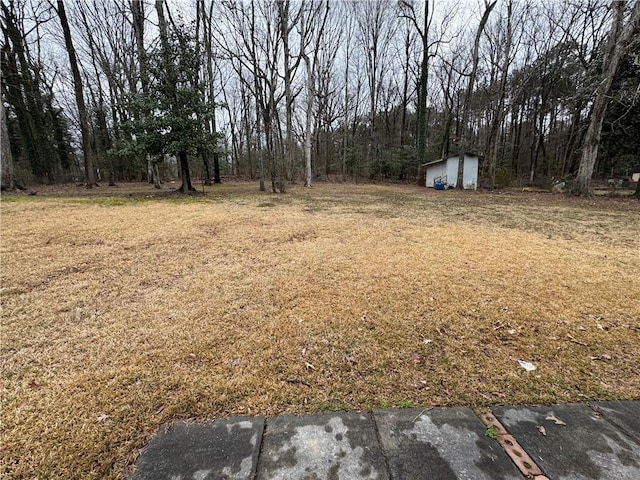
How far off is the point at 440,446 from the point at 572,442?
57 centimetres

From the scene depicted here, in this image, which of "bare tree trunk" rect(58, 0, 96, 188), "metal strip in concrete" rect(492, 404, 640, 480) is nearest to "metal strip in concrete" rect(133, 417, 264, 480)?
"metal strip in concrete" rect(492, 404, 640, 480)

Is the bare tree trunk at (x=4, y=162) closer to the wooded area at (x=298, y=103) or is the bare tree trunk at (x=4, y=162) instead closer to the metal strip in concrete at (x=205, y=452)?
the wooded area at (x=298, y=103)

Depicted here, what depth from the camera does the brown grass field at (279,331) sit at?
1.35m

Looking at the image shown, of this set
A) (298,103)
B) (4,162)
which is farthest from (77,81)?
(298,103)

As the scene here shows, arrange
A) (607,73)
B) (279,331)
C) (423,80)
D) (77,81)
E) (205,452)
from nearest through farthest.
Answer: (205,452) → (279,331) → (607,73) → (77,81) → (423,80)

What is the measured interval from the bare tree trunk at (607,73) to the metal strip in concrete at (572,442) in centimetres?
1167

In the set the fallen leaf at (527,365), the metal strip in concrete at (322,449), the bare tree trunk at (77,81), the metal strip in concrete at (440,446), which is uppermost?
the bare tree trunk at (77,81)

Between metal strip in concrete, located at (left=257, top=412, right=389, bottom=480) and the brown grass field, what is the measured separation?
97mm

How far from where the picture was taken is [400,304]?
240 centimetres

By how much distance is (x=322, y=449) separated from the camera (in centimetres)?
115

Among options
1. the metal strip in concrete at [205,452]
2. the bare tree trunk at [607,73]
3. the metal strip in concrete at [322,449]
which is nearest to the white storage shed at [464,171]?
the bare tree trunk at [607,73]

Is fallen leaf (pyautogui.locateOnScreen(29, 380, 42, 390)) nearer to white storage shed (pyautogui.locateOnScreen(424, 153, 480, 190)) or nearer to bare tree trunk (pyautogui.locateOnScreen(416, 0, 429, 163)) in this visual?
white storage shed (pyautogui.locateOnScreen(424, 153, 480, 190))

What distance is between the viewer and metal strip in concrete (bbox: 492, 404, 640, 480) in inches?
41.6

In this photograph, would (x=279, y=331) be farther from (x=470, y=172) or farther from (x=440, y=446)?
(x=470, y=172)
